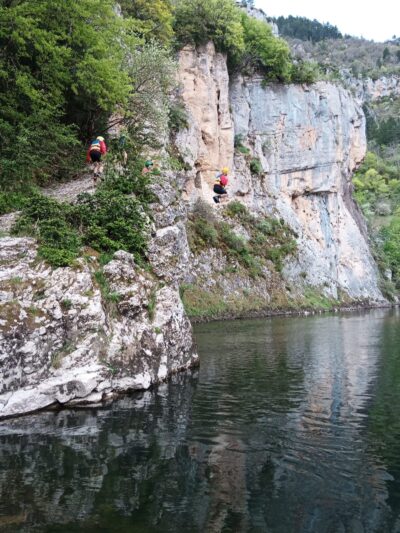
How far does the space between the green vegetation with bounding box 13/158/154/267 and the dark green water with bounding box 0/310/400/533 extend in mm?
4769

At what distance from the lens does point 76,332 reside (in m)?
13.5

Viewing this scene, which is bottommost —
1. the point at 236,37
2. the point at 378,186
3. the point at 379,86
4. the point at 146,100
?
the point at 146,100

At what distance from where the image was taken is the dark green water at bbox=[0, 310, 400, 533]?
7.02m

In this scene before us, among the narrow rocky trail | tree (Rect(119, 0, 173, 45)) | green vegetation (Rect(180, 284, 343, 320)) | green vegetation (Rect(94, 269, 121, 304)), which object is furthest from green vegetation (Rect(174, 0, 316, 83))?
green vegetation (Rect(94, 269, 121, 304))

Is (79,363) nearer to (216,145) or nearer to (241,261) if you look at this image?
(241,261)

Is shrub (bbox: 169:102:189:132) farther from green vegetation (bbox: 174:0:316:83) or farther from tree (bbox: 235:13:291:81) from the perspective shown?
tree (bbox: 235:13:291:81)

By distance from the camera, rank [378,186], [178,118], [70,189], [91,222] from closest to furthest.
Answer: [91,222]
[70,189]
[178,118]
[378,186]

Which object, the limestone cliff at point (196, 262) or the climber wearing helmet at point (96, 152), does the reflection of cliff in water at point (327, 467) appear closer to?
the limestone cliff at point (196, 262)

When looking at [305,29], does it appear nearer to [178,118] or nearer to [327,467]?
[178,118]

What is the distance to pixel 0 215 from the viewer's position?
57.8 feet

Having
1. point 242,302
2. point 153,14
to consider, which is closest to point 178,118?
point 153,14

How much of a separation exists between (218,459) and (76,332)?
6.02 metres

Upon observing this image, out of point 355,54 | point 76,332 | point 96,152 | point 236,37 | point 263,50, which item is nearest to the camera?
point 76,332

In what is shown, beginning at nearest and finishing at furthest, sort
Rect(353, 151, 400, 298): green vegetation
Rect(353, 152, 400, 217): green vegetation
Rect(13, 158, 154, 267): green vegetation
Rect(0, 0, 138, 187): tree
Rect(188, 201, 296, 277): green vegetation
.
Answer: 1. Rect(13, 158, 154, 267): green vegetation
2. Rect(0, 0, 138, 187): tree
3. Rect(188, 201, 296, 277): green vegetation
4. Rect(353, 151, 400, 298): green vegetation
5. Rect(353, 152, 400, 217): green vegetation
